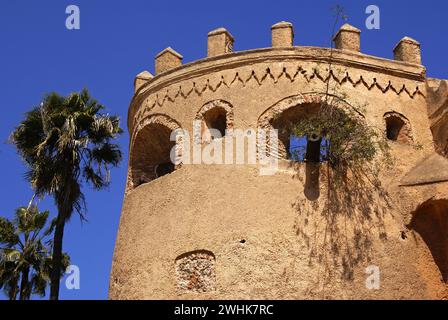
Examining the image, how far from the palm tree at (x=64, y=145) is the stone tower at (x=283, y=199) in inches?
46.4

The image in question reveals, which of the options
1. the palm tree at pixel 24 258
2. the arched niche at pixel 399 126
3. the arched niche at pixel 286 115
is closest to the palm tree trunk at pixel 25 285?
the palm tree at pixel 24 258

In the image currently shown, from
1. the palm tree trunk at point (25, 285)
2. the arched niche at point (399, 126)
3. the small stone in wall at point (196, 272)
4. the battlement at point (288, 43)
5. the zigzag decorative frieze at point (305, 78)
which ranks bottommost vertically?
the small stone in wall at point (196, 272)

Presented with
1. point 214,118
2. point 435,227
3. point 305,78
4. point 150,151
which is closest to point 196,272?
point 214,118

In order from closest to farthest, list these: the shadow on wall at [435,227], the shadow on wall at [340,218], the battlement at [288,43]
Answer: the shadow on wall at [340,218] → the shadow on wall at [435,227] → the battlement at [288,43]

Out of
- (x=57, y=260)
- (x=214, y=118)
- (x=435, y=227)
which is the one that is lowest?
(x=57, y=260)

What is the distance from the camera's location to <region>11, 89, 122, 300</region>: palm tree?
54.2 ft

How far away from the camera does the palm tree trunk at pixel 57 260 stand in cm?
1529

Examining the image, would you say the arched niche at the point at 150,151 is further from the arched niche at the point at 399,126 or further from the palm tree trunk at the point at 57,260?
the arched niche at the point at 399,126

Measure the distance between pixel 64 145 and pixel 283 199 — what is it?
17.6 feet

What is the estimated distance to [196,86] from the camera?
16016 millimetres

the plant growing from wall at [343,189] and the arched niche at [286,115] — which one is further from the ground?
the arched niche at [286,115]

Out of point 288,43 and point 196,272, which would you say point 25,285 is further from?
point 288,43

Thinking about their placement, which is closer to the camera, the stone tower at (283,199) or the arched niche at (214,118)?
the stone tower at (283,199)

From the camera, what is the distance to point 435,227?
14406 millimetres
